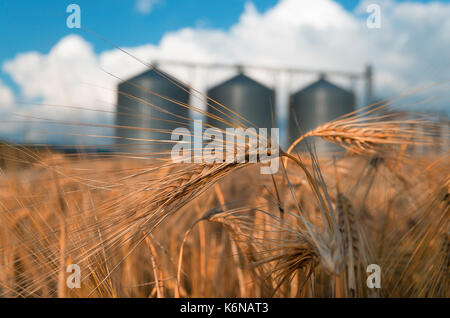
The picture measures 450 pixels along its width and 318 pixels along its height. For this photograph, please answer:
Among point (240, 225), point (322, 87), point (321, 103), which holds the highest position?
point (322, 87)

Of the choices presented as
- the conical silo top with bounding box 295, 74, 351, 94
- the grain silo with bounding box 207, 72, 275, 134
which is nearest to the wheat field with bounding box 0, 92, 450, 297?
the grain silo with bounding box 207, 72, 275, 134

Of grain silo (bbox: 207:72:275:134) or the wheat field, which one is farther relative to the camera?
grain silo (bbox: 207:72:275:134)

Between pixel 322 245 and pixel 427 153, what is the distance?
1050 millimetres

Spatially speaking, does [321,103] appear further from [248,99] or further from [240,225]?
[240,225]

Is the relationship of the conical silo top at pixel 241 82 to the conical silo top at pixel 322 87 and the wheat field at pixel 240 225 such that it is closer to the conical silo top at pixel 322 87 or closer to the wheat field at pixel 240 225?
the conical silo top at pixel 322 87

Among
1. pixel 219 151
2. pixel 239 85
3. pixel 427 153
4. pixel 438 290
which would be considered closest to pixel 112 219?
pixel 219 151

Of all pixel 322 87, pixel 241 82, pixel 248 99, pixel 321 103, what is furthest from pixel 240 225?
pixel 322 87

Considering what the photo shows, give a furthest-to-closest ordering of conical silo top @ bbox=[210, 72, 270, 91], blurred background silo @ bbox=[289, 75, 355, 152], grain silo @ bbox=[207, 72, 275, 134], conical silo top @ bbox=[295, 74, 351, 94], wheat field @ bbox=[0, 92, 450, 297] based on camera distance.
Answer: conical silo top @ bbox=[295, 74, 351, 94], blurred background silo @ bbox=[289, 75, 355, 152], conical silo top @ bbox=[210, 72, 270, 91], grain silo @ bbox=[207, 72, 275, 134], wheat field @ bbox=[0, 92, 450, 297]

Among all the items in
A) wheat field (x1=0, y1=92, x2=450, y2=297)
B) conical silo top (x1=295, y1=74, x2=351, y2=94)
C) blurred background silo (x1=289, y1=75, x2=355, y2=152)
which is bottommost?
wheat field (x1=0, y1=92, x2=450, y2=297)

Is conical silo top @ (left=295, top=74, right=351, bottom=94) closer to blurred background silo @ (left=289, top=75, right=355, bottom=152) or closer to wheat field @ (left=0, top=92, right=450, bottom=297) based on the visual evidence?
blurred background silo @ (left=289, top=75, right=355, bottom=152)

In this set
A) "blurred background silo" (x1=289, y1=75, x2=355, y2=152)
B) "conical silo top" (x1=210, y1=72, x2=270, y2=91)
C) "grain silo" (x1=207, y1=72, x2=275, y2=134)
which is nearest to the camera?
"grain silo" (x1=207, y1=72, x2=275, y2=134)

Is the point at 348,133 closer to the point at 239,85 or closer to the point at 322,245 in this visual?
the point at 322,245

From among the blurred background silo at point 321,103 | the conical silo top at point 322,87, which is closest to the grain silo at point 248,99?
the blurred background silo at point 321,103
